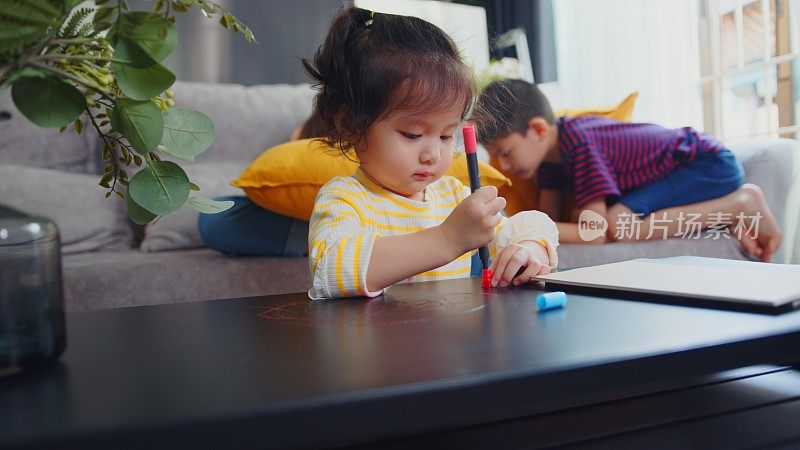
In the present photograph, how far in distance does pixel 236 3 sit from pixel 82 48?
2091 millimetres

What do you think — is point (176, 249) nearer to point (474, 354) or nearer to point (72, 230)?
point (72, 230)

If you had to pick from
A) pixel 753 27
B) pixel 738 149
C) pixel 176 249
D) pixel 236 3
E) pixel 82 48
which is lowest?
pixel 176 249

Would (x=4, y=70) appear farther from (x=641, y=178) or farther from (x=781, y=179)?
(x=781, y=179)

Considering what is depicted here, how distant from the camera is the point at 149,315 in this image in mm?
625

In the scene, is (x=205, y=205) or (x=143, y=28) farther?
(x=205, y=205)

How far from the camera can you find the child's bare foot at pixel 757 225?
153cm

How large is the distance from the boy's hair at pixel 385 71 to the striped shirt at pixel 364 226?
0.09m

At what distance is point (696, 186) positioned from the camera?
5.06 ft

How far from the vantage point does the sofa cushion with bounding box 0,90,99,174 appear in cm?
167

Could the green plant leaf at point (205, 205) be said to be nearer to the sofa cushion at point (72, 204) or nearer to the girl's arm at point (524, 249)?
the girl's arm at point (524, 249)

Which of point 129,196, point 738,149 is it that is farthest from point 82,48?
point 738,149

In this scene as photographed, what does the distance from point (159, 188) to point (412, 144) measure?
0.46 metres

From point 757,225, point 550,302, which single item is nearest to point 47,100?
point 550,302

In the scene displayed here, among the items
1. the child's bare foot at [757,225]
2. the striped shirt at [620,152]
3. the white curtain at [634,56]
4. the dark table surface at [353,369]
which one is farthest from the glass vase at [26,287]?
the white curtain at [634,56]
